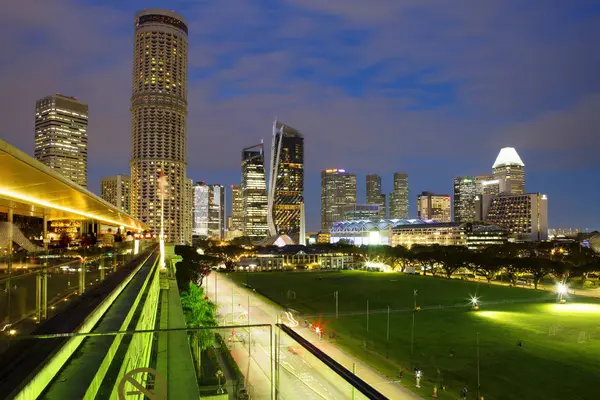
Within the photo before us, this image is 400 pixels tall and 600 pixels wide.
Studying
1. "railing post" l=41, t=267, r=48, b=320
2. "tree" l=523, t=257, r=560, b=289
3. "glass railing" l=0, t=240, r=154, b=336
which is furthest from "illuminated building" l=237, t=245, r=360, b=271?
"railing post" l=41, t=267, r=48, b=320

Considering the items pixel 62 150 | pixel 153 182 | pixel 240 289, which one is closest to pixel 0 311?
pixel 240 289

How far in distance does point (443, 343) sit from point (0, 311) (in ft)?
94.7

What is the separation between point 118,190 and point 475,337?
179125mm

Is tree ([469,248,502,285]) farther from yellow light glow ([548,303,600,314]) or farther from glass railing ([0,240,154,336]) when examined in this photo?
glass railing ([0,240,154,336])

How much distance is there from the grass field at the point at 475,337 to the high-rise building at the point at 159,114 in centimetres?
9235

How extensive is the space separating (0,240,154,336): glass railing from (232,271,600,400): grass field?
57.1 ft

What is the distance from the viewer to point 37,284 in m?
→ 5.65

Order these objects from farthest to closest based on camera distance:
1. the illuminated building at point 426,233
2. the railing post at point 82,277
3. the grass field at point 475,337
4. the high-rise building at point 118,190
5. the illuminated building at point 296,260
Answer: the high-rise building at point 118,190 → the illuminated building at point 426,233 → the illuminated building at point 296,260 → the grass field at point 475,337 → the railing post at point 82,277

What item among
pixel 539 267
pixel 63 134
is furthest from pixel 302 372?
pixel 63 134

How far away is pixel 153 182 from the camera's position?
5458 inches

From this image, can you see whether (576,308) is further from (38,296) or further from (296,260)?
(296,260)

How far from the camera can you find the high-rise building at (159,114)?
13700cm

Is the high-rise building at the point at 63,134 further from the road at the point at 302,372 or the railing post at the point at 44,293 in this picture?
the railing post at the point at 44,293

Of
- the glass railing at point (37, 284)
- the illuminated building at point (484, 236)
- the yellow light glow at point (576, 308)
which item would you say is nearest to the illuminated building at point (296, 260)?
the yellow light glow at point (576, 308)
